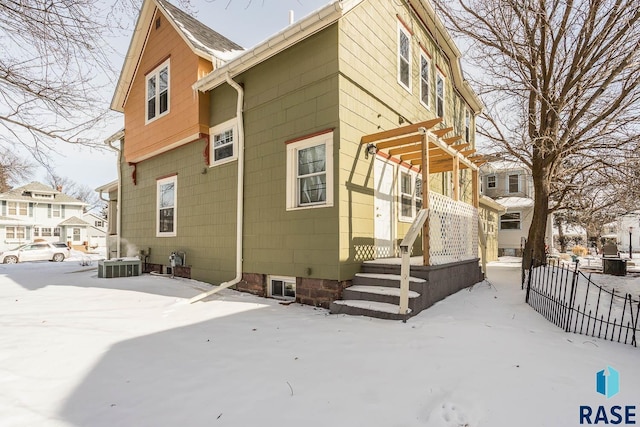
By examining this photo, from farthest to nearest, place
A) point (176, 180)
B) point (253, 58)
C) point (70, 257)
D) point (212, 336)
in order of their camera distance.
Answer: point (70, 257) → point (176, 180) → point (253, 58) → point (212, 336)

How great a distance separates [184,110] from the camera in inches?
326

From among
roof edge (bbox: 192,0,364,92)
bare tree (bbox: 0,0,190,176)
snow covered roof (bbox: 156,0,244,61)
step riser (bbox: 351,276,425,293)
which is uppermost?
snow covered roof (bbox: 156,0,244,61)

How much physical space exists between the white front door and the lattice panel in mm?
1162

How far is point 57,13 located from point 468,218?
852 centimetres

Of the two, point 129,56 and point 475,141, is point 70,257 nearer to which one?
point 129,56

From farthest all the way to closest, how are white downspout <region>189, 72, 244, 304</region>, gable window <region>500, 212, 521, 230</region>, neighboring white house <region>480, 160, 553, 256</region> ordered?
gable window <region>500, 212, 521, 230</region> → neighboring white house <region>480, 160, 553, 256</region> → white downspout <region>189, 72, 244, 304</region>

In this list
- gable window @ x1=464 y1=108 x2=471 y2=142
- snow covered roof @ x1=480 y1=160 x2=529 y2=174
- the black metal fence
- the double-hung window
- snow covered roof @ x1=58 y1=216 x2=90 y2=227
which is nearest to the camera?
the black metal fence

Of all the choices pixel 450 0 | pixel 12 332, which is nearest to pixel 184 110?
pixel 12 332

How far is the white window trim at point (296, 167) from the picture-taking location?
571 cm

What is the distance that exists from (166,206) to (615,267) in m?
14.0

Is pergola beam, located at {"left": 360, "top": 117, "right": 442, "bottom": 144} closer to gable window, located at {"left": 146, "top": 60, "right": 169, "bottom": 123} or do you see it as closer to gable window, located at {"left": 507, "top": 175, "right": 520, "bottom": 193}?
gable window, located at {"left": 146, "top": 60, "right": 169, "bottom": 123}

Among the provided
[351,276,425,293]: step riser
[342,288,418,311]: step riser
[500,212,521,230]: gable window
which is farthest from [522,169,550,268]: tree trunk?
[500,212,521,230]: gable window

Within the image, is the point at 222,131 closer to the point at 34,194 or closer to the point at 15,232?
the point at 15,232

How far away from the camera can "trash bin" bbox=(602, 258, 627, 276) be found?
10297mm
